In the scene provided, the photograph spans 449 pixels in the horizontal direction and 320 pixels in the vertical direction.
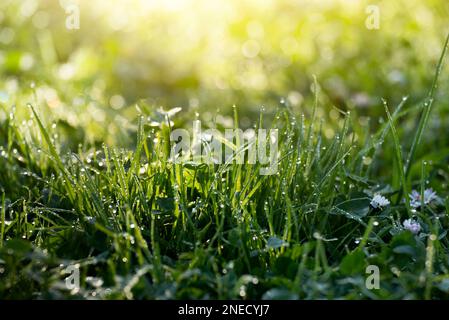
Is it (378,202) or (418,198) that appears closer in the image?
(378,202)

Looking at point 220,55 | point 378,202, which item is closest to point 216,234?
point 378,202

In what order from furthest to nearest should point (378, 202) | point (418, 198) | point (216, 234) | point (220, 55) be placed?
1. point (220, 55)
2. point (418, 198)
3. point (378, 202)
4. point (216, 234)

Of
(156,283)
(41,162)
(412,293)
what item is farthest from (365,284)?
(41,162)

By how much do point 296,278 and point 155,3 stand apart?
3.88 metres

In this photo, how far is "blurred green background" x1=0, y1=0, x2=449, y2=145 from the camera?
12.2ft

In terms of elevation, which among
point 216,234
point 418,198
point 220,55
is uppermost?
point 220,55

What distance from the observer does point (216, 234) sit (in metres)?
1.71

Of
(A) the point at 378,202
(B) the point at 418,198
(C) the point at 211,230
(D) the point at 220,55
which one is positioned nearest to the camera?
(C) the point at 211,230

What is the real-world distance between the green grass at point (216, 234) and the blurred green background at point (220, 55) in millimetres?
1079

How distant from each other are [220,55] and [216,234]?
9.39ft

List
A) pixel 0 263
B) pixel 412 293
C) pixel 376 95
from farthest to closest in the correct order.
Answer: pixel 376 95 → pixel 0 263 → pixel 412 293

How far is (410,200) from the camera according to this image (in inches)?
90.1

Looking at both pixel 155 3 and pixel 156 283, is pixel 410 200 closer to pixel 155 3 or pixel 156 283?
pixel 156 283

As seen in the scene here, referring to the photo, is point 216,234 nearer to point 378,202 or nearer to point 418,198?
point 378,202
